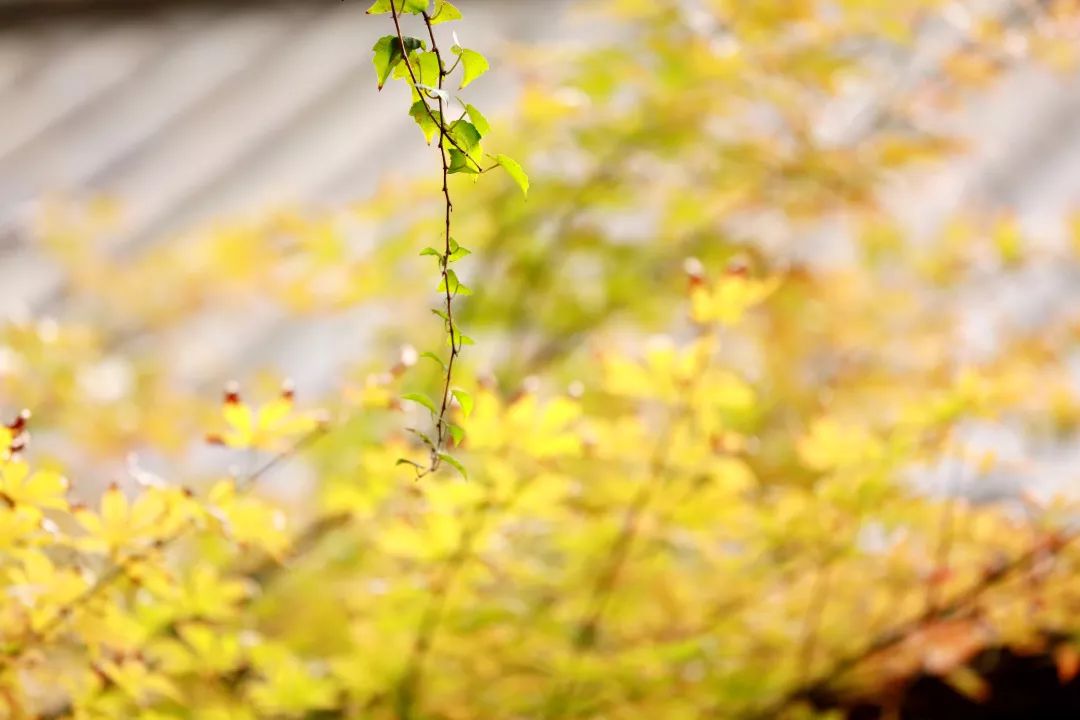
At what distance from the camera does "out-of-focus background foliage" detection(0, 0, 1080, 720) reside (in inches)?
33.7

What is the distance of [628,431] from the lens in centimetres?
94

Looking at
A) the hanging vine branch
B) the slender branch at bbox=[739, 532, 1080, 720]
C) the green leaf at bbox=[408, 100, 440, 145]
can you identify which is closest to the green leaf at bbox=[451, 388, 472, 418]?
the hanging vine branch

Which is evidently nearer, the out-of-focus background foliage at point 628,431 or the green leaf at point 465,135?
the green leaf at point 465,135

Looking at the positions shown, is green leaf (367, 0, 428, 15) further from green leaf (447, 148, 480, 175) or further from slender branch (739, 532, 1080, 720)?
slender branch (739, 532, 1080, 720)

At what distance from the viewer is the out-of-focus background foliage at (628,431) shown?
0.86 m

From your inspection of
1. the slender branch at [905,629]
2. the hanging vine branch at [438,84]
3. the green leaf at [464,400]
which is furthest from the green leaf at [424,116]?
the slender branch at [905,629]

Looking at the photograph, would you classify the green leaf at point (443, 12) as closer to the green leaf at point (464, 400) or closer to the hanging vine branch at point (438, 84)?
the hanging vine branch at point (438, 84)

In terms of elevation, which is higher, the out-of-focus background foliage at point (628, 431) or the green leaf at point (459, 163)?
the out-of-focus background foliage at point (628, 431)

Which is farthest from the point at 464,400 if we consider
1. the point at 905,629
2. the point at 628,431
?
the point at 905,629

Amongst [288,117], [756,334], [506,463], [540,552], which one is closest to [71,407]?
[540,552]

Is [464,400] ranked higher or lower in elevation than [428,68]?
lower

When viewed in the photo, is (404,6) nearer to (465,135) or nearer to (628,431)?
(465,135)

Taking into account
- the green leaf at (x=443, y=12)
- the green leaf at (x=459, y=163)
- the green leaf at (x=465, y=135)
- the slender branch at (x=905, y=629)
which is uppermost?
the green leaf at (x=443, y=12)

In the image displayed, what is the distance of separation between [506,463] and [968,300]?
3.82 feet
